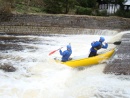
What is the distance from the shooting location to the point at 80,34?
20219 mm

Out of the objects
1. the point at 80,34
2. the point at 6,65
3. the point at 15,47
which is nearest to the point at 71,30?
the point at 80,34

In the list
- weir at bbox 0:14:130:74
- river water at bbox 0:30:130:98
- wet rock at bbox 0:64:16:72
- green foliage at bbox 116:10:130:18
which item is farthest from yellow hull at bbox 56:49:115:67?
green foliage at bbox 116:10:130:18

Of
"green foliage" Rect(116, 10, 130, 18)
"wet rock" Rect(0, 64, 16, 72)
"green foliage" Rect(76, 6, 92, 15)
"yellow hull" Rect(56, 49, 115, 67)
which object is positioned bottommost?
"wet rock" Rect(0, 64, 16, 72)

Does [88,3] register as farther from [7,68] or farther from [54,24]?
[7,68]

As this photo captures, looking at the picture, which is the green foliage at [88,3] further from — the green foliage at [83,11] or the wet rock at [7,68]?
the wet rock at [7,68]

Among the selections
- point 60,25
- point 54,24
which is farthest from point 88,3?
point 54,24

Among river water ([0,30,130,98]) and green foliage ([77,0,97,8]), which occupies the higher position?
green foliage ([77,0,97,8])

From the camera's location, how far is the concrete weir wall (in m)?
20.5

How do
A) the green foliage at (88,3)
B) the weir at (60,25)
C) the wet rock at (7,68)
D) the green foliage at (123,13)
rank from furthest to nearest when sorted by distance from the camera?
1. the green foliage at (88,3)
2. the green foliage at (123,13)
3. the weir at (60,25)
4. the wet rock at (7,68)

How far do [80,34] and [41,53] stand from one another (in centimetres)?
700

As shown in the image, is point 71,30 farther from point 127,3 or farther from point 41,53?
point 127,3

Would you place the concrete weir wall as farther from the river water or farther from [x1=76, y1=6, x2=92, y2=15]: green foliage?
the river water

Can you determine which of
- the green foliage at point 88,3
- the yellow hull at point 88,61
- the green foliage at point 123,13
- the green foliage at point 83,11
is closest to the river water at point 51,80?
the yellow hull at point 88,61

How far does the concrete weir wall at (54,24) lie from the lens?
2045 centimetres
